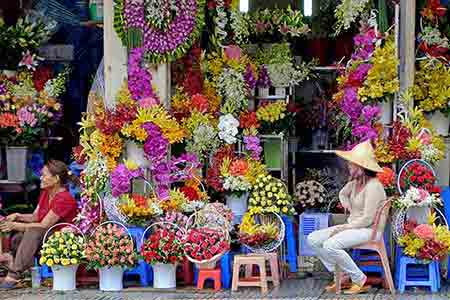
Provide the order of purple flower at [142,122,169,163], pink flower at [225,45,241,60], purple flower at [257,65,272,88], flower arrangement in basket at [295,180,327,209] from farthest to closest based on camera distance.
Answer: purple flower at [257,65,272,88]
flower arrangement in basket at [295,180,327,209]
pink flower at [225,45,241,60]
purple flower at [142,122,169,163]

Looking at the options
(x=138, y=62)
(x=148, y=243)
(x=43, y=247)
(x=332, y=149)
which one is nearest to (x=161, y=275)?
(x=148, y=243)

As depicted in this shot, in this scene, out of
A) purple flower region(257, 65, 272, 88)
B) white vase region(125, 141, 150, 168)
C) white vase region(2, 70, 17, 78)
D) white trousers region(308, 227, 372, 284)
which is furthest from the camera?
white vase region(2, 70, 17, 78)

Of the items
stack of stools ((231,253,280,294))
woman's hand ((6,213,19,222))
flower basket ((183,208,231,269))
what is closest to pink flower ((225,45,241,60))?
flower basket ((183,208,231,269))

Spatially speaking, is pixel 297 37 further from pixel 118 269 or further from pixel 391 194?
pixel 118 269

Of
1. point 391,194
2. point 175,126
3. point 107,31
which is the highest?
point 107,31

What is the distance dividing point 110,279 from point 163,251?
0.64 metres

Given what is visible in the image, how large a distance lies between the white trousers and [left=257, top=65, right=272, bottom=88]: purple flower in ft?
7.35

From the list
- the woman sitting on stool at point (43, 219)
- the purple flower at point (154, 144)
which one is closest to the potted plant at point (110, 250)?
the woman sitting on stool at point (43, 219)

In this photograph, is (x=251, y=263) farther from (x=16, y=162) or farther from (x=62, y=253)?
(x=16, y=162)

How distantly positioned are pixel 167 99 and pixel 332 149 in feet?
8.36

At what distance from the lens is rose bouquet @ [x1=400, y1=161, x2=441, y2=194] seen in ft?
33.6

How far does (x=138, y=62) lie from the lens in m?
10.6

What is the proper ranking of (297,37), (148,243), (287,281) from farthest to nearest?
(297,37)
(287,281)
(148,243)

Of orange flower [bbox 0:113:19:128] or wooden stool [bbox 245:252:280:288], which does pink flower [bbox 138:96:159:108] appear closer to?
wooden stool [bbox 245:252:280:288]
